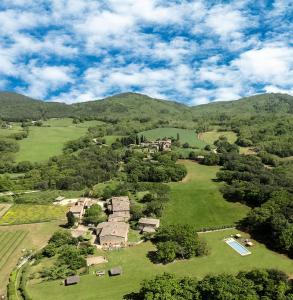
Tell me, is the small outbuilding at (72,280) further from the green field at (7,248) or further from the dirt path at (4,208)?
the dirt path at (4,208)

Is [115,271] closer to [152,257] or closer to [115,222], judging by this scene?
[152,257]

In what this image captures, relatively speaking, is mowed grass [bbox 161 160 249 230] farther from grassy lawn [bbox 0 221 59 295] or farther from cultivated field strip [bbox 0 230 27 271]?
cultivated field strip [bbox 0 230 27 271]

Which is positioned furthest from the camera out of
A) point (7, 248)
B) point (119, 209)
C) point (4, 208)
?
point (4, 208)

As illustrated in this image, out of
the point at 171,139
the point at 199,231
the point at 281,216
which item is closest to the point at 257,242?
the point at 281,216

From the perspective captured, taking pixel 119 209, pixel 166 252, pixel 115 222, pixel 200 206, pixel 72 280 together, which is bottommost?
pixel 72 280

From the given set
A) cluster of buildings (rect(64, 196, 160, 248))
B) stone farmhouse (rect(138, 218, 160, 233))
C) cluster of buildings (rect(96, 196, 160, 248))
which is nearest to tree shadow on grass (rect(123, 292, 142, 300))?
cluster of buildings (rect(64, 196, 160, 248))

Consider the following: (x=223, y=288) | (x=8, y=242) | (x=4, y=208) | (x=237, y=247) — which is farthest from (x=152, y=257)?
(x=4, y=208)
